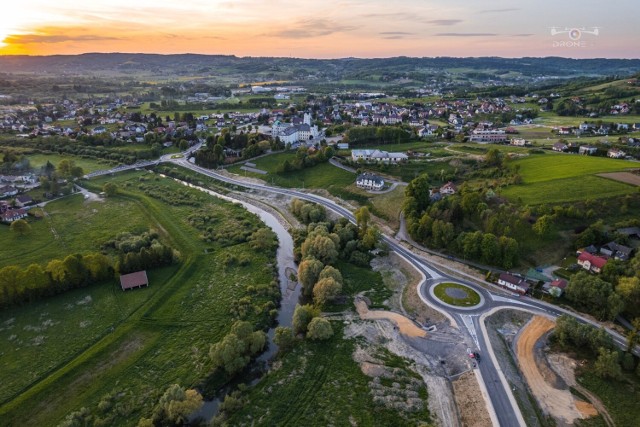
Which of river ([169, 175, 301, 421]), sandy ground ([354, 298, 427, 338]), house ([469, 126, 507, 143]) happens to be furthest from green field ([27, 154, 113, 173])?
house ([469, 126, 507, 143])

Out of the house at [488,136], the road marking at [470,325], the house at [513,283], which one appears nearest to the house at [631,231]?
the house at [513,283]

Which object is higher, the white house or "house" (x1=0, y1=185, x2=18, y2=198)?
the white house

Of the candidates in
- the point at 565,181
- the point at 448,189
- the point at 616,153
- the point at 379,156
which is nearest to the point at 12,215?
the point at 379,156

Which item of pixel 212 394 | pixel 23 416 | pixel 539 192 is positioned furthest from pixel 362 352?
pixel 539 192

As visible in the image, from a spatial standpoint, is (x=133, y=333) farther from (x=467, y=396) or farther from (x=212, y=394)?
(x=467, y=396)

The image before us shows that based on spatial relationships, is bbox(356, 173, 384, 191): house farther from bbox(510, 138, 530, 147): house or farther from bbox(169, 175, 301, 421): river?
bbox(510, 138, 530, 147): house

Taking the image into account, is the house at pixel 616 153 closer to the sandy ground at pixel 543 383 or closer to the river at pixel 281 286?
the sandy ground at pixel 543 383
